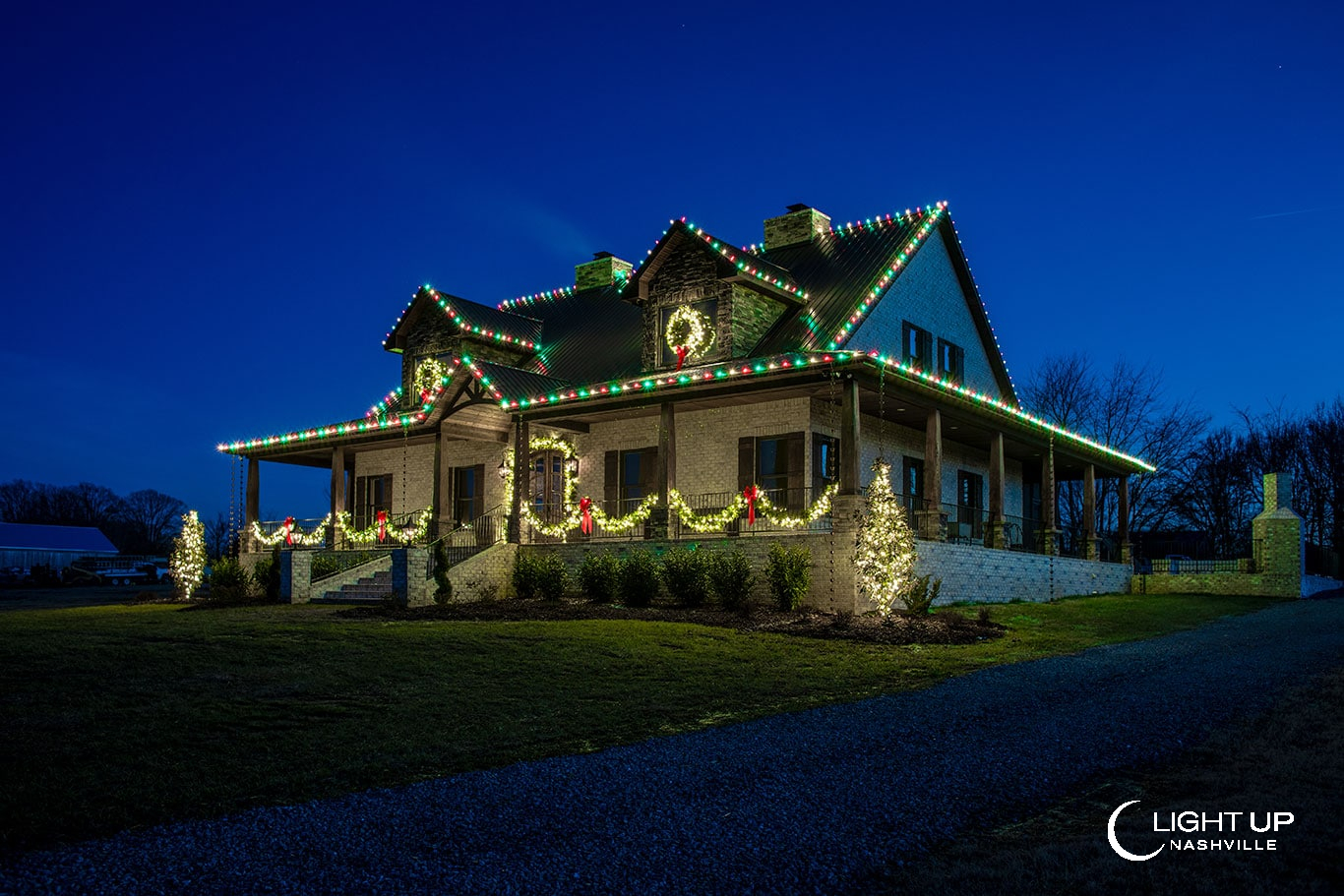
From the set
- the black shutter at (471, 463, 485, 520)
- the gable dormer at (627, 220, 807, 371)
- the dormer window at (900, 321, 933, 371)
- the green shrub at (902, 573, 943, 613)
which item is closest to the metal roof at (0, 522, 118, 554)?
the black shutter at (471, 463, 485, 520)

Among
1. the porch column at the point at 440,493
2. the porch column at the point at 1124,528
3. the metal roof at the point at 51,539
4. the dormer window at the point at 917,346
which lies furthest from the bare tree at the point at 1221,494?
the metal roof at the point at 51,539

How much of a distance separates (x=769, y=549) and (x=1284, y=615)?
32.8ft

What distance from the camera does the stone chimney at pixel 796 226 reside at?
27.8m

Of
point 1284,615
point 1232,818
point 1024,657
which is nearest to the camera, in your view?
point 1232,818

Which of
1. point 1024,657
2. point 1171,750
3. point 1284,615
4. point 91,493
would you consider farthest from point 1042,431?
point 91,493

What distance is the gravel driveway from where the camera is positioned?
15.6 ft

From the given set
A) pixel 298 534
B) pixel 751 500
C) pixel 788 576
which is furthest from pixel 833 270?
pixel 298 534

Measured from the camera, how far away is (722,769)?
680cm

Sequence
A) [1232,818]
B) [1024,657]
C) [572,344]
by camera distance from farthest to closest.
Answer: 1. [572,344]
2. [1024,657]
3. [1232,818]

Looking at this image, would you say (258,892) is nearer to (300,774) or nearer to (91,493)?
(300,774)

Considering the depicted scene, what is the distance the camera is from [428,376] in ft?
92.5

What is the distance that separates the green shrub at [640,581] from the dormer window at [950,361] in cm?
1075

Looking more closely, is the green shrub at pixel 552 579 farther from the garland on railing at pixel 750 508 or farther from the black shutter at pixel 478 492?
the black shutter at pixel 478 492

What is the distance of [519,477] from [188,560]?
9137 mm
